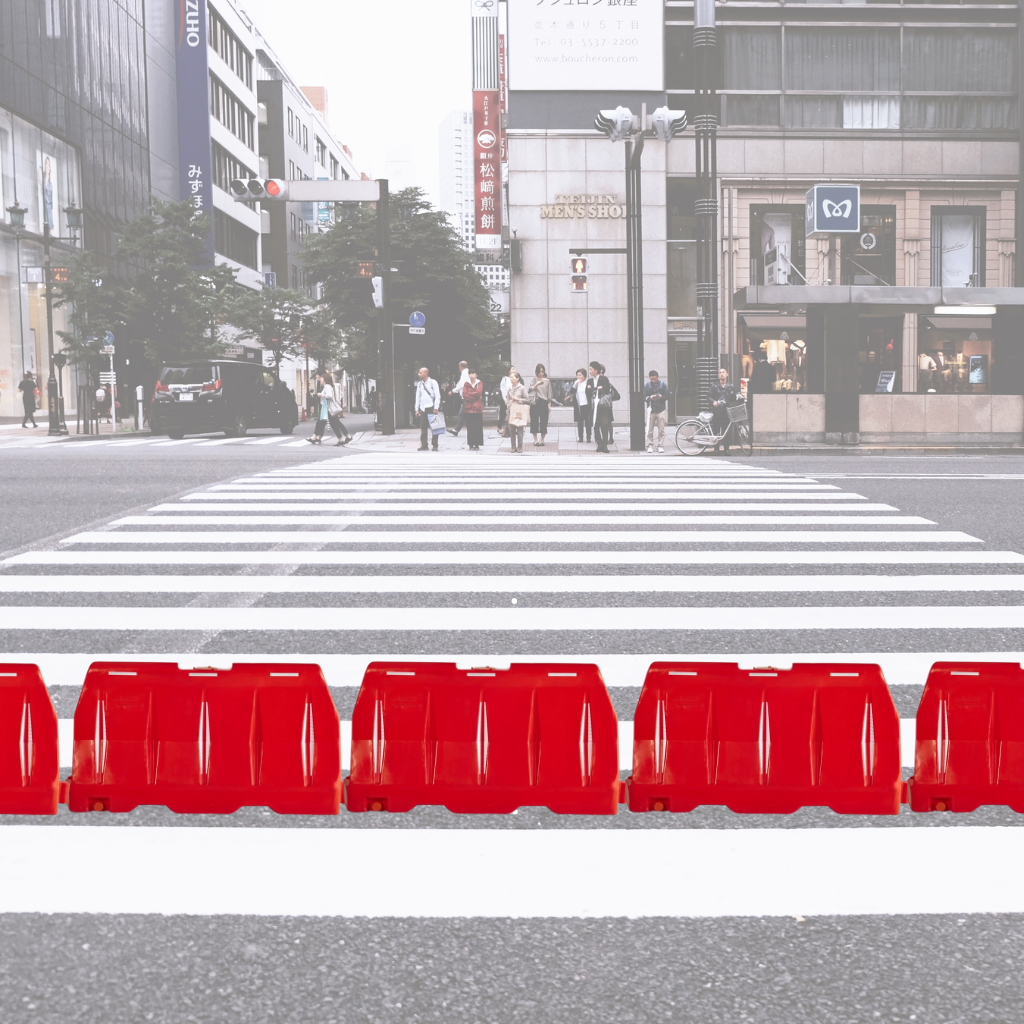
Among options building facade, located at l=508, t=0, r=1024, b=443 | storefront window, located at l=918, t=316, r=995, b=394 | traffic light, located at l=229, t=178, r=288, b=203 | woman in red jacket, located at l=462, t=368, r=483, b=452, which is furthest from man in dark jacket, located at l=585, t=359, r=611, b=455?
building facade, located at l=508, t=0, r=1024, b=443

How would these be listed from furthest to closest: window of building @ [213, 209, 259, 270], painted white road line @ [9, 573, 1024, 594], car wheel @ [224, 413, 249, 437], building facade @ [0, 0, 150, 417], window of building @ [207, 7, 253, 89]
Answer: window of building @ [207, 7, 253, 89] < window of building @ [213, 209, 259, 270] < building facade @ [0, 0, 150, 417] < car wheel @ [224, 413, 249, 437] < painted white road line @ [9, 573, 1024, 594]

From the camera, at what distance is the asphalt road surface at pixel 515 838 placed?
269 cm

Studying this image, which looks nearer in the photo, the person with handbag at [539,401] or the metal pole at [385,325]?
the person with handbag at [539,401]

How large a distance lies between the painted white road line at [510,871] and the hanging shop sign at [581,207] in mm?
35223

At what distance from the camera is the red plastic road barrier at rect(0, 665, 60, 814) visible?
385 centimetres

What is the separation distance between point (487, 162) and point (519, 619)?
51693 mm

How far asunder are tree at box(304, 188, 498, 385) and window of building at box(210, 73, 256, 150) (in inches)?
1047

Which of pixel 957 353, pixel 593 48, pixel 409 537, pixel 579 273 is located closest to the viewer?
pixel 409 537

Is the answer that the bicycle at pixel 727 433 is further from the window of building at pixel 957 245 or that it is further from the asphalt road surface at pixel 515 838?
the window of building at pixel 957 245

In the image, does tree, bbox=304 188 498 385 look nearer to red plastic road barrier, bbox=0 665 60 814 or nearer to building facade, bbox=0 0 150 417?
building facade, bbox=0 0 150 417

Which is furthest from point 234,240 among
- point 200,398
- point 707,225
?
point 707,225

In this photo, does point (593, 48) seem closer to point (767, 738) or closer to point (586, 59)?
point (586, 59)

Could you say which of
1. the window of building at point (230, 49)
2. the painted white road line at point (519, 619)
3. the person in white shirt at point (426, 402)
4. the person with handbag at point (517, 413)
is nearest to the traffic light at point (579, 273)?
the person with handbag at point (517, 413)

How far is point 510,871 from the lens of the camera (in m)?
3.40
